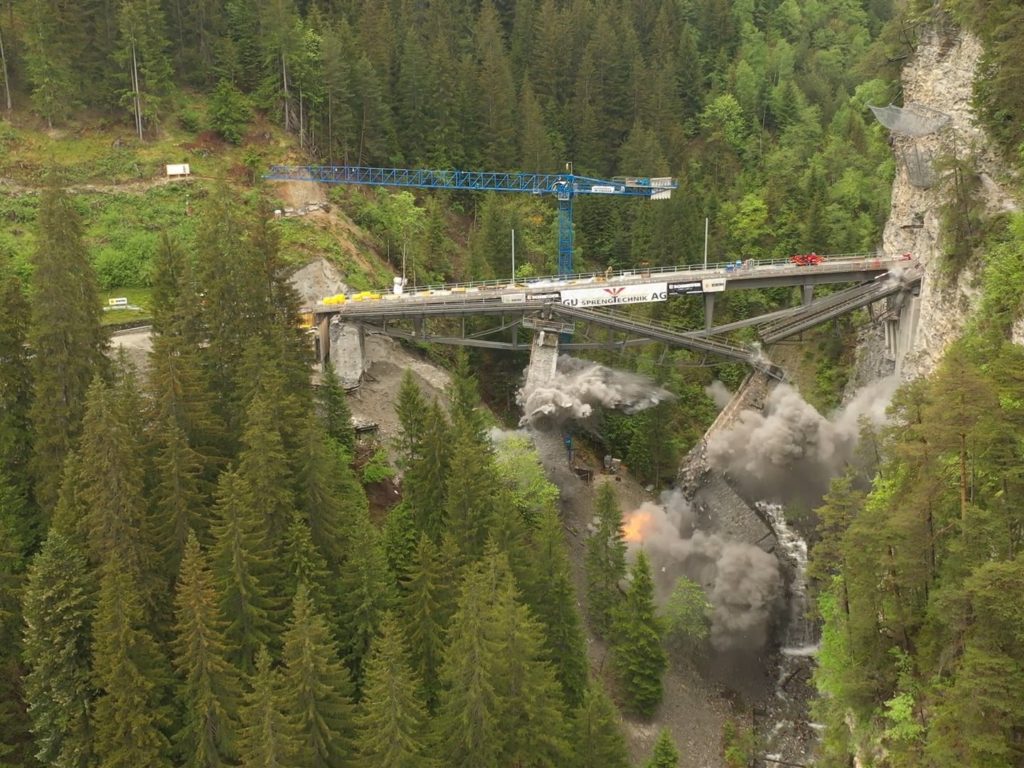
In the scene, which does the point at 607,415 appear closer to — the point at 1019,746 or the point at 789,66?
the point at 1019,746

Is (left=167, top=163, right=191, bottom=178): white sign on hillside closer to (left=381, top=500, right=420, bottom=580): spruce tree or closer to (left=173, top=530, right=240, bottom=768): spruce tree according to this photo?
(left=381, top=500, right=420, bottom=580): spruce tree

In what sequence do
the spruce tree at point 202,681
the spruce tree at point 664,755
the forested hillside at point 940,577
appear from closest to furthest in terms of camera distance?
the forested hillside at point 940,577 → the spruce tree at point 202,681 → the spruce tree at point 664,755

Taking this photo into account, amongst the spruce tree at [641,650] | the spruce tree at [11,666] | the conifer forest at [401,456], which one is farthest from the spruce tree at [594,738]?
the spruce tree at [11,666]

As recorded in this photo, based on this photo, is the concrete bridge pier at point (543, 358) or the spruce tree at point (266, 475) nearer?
the spruce tree at point (266, 475)

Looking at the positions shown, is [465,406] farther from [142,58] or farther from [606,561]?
[142,58]

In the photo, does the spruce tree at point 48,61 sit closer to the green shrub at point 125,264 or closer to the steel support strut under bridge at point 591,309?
the green shrub at point 125,264

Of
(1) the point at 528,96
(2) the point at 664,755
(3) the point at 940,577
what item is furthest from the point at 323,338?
(1) the point at 528,96
